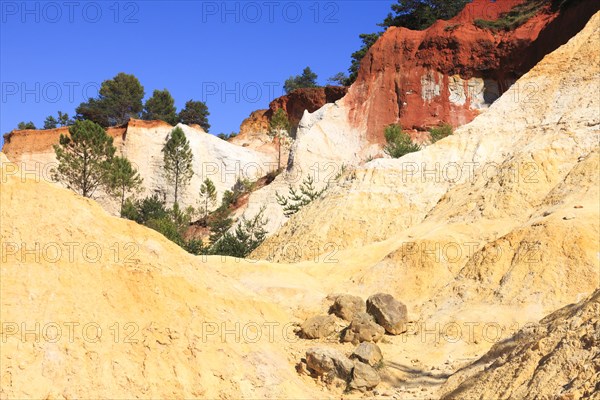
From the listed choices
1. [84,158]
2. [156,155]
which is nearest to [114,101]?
[156,155]

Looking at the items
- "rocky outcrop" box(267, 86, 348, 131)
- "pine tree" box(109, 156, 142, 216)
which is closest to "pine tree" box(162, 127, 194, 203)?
"pine tree" box(109, 156, 142, 216)

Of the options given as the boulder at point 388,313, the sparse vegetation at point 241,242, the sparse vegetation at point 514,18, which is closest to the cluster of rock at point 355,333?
the boulder at point 388,313

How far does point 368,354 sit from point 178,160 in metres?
36.8

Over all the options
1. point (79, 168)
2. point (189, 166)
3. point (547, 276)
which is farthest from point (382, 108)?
point (547, 276)

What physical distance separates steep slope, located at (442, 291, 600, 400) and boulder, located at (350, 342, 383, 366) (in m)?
2.15

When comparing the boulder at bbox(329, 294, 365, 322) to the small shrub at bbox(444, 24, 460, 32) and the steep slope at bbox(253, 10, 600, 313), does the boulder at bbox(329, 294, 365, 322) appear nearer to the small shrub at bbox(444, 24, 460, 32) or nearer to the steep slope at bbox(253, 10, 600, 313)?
the steep slope at bbox(253, 10, 600, 313)

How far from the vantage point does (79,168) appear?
40.3 m

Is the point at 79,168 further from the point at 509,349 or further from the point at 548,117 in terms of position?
the point at 509,349

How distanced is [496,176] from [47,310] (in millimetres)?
14690

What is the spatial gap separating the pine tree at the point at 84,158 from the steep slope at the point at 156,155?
6.50 metres

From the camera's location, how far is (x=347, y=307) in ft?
49.8

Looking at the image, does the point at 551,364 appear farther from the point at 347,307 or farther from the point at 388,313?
the point at 347,307

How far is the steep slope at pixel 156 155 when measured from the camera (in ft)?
160

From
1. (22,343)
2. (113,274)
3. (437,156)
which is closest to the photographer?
(22,343)
